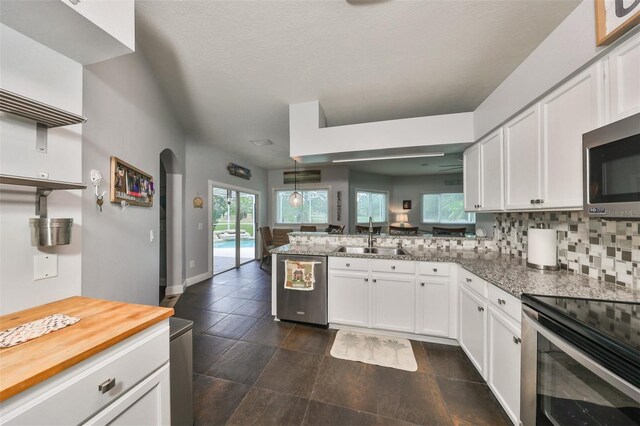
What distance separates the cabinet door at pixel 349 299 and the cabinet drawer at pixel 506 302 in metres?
1.10

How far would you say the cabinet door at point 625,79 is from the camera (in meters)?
1.01

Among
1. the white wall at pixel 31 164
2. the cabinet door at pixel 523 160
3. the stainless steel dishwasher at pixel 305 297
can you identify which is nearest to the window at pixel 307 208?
the stainless steel dishwasher at pixel 305 297

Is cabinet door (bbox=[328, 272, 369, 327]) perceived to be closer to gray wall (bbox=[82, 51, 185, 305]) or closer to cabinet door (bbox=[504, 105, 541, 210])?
cabinet door (bbox=[504, 105, 541, 210])

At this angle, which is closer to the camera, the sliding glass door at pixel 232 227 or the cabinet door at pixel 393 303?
the cabinet door at pixel 393 303

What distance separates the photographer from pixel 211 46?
1.85 m

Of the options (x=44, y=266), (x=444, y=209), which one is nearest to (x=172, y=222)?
(x=44, y=266)

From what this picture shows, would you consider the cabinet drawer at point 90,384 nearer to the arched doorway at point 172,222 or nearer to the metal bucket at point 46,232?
the metal bucket at point 46,232

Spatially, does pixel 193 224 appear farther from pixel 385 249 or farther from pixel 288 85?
pixel 385 249

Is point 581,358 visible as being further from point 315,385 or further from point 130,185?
point 130,185

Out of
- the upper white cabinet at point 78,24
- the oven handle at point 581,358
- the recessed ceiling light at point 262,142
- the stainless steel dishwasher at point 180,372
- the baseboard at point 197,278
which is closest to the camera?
the oven handle at point 581,358

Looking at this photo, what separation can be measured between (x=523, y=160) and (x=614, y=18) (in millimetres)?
894

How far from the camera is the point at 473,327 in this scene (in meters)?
1.85

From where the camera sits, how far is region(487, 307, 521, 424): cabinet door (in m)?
1.30

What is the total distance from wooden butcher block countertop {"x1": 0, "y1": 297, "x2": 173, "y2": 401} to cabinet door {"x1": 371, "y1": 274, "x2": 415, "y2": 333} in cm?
191
